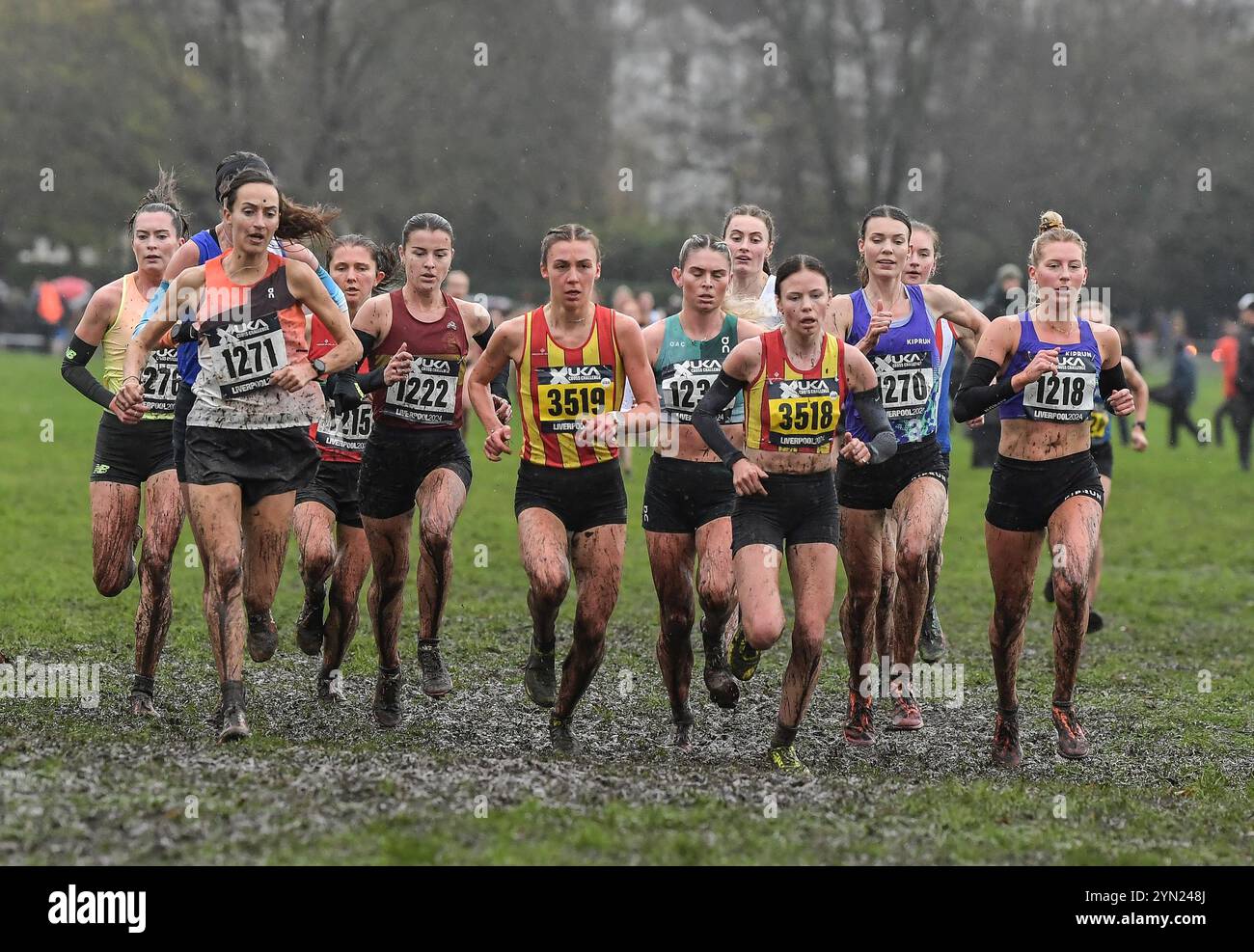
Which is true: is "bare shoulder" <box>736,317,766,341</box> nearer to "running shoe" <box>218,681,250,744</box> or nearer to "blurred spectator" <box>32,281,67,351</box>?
"running shoe" <box>218,681,250,744</box>

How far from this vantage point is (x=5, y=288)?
5444 cm

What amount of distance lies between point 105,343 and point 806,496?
4.28 m

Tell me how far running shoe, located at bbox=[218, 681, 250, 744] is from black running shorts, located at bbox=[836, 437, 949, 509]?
3.53 meters

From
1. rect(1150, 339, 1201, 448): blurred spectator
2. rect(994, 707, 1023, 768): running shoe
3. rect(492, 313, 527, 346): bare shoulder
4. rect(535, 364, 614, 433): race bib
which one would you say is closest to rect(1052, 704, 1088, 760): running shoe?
rect(994, 707, 1023, 768): running shoe

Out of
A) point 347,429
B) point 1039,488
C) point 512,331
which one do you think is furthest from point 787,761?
point 347,429

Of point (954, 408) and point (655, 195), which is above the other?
point (655, 195)

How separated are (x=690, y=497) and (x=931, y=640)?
137 inches

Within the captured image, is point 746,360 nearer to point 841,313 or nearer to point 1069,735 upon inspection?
point 841,313

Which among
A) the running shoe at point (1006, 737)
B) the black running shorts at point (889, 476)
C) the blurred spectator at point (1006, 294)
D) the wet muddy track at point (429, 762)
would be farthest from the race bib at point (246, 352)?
the blurred spectator at point (1006, 294)

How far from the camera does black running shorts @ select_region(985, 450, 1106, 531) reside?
891cm

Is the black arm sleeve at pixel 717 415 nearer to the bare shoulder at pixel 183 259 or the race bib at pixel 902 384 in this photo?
the race bib at pixel 902 384

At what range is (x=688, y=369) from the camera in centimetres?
928
